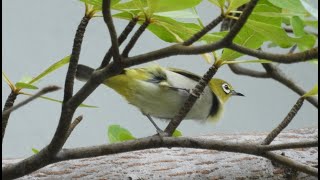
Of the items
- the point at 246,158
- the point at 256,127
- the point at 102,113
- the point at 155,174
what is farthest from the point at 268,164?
the point at 256,127

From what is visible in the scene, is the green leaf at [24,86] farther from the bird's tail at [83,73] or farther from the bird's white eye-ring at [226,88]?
the bird's white eye-ring at [226,88]

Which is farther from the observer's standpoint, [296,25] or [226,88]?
[226,88]

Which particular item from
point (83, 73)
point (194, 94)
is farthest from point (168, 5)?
point (83, 73)

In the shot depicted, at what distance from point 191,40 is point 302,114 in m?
2.01

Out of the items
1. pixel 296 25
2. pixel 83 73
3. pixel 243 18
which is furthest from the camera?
pixel 83 73

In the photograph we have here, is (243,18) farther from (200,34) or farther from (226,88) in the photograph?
(226,88)

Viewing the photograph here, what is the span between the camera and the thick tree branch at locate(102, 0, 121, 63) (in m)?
0.42

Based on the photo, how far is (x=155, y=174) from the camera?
729 mm

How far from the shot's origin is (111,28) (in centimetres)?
44

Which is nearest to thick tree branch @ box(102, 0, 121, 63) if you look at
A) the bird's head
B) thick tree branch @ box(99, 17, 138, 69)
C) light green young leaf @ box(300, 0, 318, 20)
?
thick tree branch @ box(99, 17, 138, 69)

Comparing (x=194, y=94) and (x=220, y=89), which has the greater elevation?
(x=194, y=94)

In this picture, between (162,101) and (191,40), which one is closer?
(191,40)

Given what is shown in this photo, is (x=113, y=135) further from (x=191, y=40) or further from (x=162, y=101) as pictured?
(x=191, y=40)

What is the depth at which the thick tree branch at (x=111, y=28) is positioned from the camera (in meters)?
0.42
